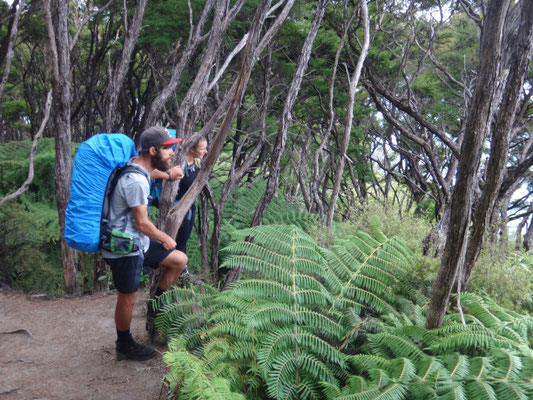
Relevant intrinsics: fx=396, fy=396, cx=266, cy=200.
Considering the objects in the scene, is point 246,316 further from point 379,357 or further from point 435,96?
point 435,96

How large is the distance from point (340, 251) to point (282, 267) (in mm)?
503

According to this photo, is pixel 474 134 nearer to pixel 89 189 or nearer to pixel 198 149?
pixel 89 189

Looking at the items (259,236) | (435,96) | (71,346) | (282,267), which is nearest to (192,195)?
(259,236)

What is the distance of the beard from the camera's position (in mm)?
3219

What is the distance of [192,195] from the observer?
3.58 metres

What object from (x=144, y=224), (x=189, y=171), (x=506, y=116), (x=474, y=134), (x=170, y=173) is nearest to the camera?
(x=474, y=134)

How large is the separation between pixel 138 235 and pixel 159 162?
0.62m

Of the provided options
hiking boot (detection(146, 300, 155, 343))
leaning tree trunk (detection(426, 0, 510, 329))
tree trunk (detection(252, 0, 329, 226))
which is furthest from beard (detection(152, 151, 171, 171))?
leaning tree trunk (detection(426, 0, 510, 329))

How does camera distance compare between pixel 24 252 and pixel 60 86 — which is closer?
pixel 60 86

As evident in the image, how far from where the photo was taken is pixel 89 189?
2938 mm

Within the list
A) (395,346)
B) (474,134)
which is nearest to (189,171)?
(395,346)

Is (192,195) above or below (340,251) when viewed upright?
above

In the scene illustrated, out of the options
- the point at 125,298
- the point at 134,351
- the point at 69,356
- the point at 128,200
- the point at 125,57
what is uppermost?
the point at 125,57

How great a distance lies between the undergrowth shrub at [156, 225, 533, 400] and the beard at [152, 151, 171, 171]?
1007 mm
